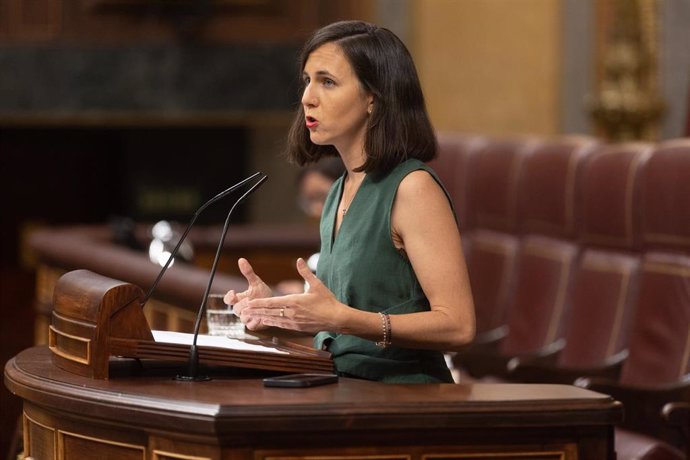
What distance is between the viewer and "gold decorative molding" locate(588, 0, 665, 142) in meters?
7.38

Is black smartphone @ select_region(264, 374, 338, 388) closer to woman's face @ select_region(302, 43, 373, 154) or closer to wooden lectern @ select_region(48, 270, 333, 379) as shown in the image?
wooden lectern @ select_region(48, 270, 333, 379)

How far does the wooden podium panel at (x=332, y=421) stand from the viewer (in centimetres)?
208

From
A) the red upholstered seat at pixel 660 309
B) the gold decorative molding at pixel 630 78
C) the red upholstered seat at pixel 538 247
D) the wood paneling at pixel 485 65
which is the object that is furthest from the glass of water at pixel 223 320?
the wood paneling at pixel 485 65

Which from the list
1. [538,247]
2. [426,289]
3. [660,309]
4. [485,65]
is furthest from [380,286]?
[485,65]

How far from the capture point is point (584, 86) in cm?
781

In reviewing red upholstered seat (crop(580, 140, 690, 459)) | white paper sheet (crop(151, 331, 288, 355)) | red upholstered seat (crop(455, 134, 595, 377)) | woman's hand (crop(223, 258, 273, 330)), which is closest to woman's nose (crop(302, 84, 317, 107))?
woman's hand (crop(223, 258, 273, 330))

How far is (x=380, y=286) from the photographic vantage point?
2416 mm

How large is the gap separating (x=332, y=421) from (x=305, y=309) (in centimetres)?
23

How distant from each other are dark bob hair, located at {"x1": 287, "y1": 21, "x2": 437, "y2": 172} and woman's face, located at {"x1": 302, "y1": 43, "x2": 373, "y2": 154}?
0.02 meters

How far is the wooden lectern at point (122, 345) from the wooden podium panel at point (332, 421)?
5cm

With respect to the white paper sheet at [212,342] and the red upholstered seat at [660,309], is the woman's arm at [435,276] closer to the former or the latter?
the white paper sheet at [212,342]

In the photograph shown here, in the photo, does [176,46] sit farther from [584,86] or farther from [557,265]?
[557,265]

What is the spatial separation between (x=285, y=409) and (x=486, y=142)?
4.03 metres

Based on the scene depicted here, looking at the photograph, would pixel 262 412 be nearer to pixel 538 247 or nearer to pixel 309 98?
pixel 309 98
